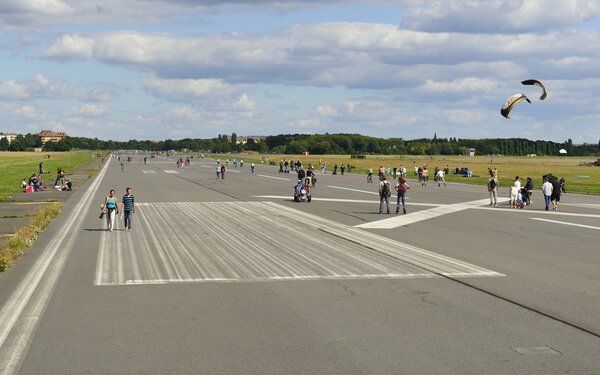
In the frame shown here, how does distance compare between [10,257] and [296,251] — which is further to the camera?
[296,251]

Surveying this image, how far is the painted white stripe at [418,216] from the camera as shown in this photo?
2611 cm

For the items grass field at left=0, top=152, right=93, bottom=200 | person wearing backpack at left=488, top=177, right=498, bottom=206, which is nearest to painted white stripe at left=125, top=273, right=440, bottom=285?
person wearing backpack at left=488, top=177, right=498, bottom=206

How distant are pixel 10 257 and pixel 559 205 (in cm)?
2832

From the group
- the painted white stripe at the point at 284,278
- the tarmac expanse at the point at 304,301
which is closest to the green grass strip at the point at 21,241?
the tarmac expanse at the point at 304,301

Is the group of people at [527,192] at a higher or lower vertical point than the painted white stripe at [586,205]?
higher

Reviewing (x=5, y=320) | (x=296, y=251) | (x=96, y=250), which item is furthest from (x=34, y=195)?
(x=5, y=320)

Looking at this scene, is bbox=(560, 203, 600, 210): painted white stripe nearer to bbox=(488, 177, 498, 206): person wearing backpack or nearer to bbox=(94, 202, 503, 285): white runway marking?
bbox=(488, 177, 498, 206): person wearing backpack

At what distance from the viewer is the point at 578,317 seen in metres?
11.0

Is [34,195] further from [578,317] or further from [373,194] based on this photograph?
[578,317]

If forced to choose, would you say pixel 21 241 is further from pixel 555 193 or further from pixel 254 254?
pixel 555 193

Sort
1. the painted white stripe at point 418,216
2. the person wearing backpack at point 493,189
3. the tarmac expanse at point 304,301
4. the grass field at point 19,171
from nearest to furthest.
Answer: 1. the tarmac expanse at point 304,301
2. the painted white stripe at point 418,216
3. the person wearing backpack at point 493,189
4. the grass field at point 19,171

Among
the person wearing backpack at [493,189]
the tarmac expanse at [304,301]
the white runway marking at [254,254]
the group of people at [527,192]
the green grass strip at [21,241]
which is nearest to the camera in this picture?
the tarmac expanse at [304,301]

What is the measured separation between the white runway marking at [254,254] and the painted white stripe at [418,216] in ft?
4.98

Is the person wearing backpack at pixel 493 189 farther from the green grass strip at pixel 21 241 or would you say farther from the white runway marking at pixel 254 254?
the green grass strip at pixel 21 241
